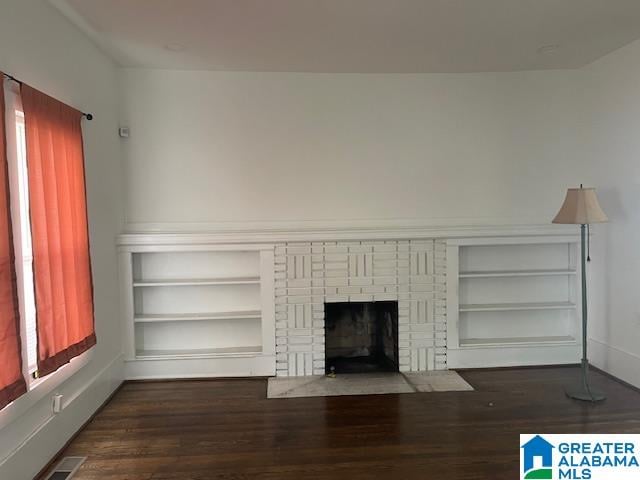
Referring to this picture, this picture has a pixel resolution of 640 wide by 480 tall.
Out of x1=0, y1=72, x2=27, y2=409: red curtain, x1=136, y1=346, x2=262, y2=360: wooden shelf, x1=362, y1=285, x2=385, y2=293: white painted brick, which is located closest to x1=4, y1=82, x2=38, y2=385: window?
x1=0, y1=72, x2=27, y2=409: red curtain

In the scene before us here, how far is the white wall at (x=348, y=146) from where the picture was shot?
418cm

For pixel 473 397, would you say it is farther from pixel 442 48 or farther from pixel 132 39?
pixel 132 39

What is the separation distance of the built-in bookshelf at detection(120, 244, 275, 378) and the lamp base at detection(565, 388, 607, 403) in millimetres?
2466

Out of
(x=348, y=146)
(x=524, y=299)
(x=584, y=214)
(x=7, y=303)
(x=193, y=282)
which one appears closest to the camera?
(x=7, y=303)

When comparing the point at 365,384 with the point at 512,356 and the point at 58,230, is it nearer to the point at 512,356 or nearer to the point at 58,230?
the point at 512,356

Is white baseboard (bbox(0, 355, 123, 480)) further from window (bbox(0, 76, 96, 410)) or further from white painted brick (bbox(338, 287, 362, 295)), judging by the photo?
white painted brick (bbox(338, 287, 362, 295))

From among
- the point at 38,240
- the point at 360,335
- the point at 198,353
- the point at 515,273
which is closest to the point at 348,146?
the point at 360,335

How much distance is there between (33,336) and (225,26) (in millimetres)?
2313

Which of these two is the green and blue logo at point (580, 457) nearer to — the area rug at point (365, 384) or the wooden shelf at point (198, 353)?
the area rug at point (365, 384)

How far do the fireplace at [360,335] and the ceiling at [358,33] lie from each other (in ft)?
7.32

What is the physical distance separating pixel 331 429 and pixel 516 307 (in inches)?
87.1

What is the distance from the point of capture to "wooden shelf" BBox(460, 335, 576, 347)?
4312 millimetres

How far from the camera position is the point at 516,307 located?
4.31 meters

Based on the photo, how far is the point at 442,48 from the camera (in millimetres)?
3688
